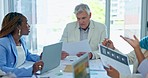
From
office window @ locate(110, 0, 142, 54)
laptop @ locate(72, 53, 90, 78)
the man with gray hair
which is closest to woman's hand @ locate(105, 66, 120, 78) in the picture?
laptop @ locate(72, 53, 90, 78)

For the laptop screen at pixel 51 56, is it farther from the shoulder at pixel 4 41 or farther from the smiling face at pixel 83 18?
the smiling face at pixel 83 18

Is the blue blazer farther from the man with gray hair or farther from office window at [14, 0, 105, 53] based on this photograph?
office window at [14, 0, 105, 53]

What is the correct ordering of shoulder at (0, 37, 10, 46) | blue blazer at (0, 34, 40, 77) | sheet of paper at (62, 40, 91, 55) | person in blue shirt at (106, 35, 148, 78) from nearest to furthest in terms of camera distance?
1. person in blue shirt at (106, 35, 148, 78)
2. blue blazer at (0, 34, 40, 77)
3. shoulder at (0, 37, 10, 46)
4. sheet of paper at (62, 40, 91, 55)

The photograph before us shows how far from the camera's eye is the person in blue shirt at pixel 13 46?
6.43 feet

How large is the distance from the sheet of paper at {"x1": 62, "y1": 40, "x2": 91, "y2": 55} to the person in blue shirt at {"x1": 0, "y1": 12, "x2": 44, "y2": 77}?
49cm

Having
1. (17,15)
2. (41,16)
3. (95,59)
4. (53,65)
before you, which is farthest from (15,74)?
(41,16)

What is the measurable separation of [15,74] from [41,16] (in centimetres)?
255

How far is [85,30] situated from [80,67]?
166 centimetres

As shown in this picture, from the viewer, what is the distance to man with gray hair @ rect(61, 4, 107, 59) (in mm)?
2857

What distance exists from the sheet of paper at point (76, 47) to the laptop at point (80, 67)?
1.05m

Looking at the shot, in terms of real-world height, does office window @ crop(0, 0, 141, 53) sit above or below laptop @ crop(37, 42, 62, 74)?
above

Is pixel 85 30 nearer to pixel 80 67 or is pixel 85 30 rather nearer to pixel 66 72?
pixel 66 72

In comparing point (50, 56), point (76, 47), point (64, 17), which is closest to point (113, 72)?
point (50, 56)

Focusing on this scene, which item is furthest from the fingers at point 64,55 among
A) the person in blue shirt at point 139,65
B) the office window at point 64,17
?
the office window at point 64,17
